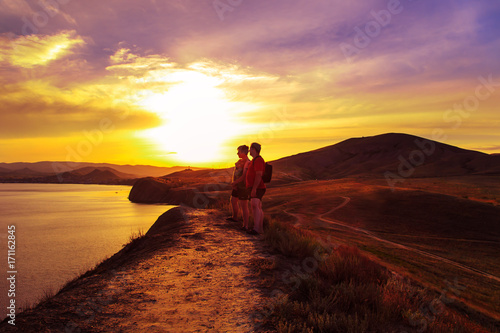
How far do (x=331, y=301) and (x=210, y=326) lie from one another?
1.67 meters

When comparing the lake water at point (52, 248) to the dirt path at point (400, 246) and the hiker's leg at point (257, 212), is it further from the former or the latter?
the dirt path at point (400, 246)

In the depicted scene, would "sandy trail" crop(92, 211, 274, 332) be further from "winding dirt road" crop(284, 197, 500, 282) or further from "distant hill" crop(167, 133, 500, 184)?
"distant hill" crop(167, 133, 500, 184)

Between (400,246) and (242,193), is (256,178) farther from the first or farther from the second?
(400,246)

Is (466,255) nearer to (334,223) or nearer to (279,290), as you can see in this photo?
(334,223)

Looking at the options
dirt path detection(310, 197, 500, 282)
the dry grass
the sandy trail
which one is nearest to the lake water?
the sandy trail

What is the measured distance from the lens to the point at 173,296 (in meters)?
4.54

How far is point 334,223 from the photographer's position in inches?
1018

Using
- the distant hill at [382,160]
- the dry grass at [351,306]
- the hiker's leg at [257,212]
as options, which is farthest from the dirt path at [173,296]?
the distant hill at [382,160]

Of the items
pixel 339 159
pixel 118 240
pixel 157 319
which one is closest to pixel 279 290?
pixel 157 319

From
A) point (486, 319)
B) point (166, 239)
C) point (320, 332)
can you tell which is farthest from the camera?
point (486, 319)

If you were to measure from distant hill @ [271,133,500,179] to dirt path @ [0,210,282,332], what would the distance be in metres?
97.3

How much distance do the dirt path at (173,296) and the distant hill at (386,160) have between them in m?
97.3

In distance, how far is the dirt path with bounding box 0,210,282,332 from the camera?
3.65 meters

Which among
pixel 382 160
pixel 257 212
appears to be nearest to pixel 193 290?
pixel 257 212
